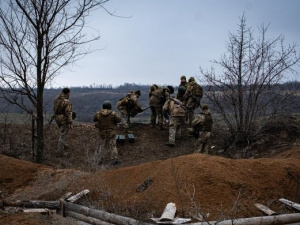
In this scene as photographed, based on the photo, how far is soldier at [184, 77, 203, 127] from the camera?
16875 mm

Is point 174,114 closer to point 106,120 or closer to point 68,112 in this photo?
point 106,120

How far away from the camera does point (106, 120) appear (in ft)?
46.1

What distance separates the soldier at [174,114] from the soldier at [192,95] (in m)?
1.16

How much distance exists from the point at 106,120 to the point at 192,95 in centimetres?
449

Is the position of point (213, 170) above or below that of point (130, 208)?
above

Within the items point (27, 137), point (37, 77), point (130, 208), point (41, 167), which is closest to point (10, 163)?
point (41, 167)

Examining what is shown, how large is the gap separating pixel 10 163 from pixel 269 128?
1063 cm

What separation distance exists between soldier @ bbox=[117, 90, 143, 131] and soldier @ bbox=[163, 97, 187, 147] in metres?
1.33

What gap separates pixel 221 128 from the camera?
18.3 meters

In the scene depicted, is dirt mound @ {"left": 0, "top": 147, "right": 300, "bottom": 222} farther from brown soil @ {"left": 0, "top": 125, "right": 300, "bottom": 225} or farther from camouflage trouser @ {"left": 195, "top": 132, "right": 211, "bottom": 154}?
camouflage trouser @ {"left": 195, "top": 132, "right": 211, "bottom": 154}

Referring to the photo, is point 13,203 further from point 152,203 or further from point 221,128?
point 221,128

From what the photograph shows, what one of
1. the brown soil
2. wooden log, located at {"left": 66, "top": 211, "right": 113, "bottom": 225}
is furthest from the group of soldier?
wooden log, located at {"left": 66, "top": 211, "right": 113, "bottom": 225}

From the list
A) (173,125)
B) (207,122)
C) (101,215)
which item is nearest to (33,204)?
(101,215)

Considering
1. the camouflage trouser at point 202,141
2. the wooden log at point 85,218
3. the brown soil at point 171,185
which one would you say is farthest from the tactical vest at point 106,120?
the wooden log at point 85,218
